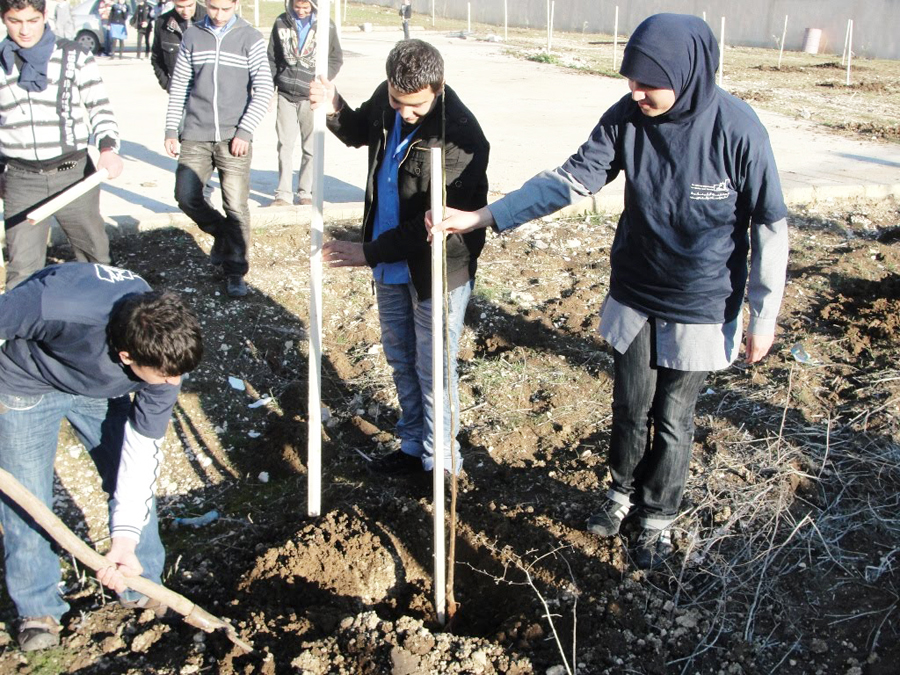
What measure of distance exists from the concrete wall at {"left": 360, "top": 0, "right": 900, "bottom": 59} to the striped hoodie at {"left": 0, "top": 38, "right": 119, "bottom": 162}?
23937 mm

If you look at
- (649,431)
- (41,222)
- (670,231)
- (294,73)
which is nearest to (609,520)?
(649,431)

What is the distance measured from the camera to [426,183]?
3201 millimetres

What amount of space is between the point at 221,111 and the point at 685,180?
3.25 metres

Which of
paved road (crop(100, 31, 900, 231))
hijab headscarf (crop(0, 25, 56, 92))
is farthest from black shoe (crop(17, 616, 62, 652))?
paved road (crop(100, 31, 900, 231))

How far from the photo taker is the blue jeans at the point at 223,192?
16.8 feet

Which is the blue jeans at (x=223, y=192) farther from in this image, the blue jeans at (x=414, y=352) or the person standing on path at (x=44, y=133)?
the blue jeans at (x=414, y=352)

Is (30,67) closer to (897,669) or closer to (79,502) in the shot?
(79,502)

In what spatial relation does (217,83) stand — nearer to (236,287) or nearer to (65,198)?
(236,287)

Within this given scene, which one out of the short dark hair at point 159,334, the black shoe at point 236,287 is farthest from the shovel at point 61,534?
the black shoe at point 236,287

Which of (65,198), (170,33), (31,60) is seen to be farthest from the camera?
(170,33)

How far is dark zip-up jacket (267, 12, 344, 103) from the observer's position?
6.46 meters

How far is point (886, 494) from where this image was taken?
11.7 feet

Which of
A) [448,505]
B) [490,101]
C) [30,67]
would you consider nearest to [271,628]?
[448,505]

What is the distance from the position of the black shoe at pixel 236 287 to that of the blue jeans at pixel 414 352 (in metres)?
1.88
